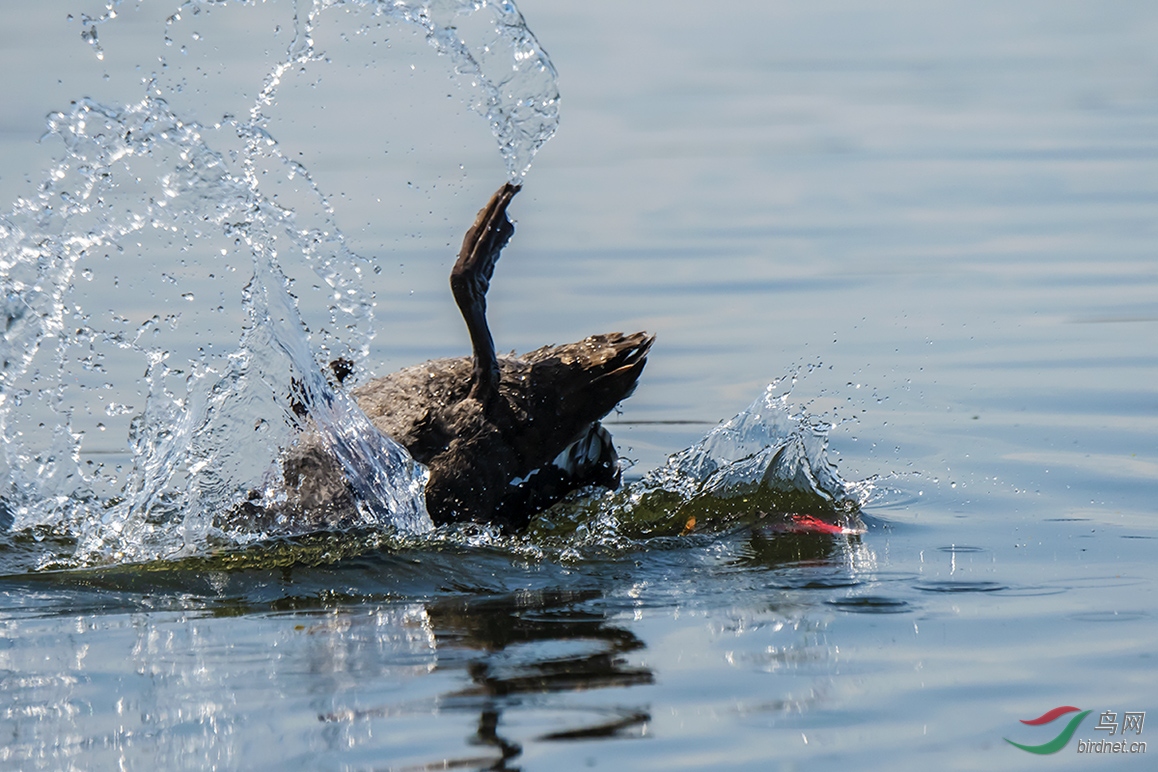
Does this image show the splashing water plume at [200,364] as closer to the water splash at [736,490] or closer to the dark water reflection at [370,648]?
the dark water reflection at [370,648]

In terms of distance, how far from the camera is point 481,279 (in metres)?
5.80

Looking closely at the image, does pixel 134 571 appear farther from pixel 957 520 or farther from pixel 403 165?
pixel 403 165

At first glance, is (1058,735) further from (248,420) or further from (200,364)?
(200,364)

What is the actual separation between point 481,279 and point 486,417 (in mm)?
532

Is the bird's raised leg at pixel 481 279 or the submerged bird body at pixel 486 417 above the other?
the bird's raised leg at pixel 481 279

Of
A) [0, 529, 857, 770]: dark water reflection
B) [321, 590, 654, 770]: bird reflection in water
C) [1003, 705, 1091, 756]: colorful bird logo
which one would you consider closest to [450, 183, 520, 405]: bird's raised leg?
[0, 529, 857, 770]: dark water reflection

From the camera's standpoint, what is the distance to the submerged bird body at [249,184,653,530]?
5535 millimetres

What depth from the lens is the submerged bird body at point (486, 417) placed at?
5535mm

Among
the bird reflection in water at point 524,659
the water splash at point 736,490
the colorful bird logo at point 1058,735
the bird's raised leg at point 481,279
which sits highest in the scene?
the bird's raised leg at point 481,279

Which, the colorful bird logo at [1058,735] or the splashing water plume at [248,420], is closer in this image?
the colorful bird logo at [1058,735]

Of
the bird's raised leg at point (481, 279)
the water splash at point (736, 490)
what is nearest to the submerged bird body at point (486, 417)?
the bird's raised leg at point (481, 279)

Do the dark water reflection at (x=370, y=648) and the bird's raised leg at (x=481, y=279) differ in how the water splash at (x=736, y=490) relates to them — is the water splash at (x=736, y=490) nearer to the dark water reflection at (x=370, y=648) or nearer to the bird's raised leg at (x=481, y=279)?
the dark water reflection at (x=370, y=648)

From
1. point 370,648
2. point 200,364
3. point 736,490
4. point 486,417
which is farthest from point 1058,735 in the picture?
point 200,364

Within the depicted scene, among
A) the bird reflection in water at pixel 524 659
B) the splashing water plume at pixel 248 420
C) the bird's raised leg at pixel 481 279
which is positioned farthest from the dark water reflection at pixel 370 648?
the bird's raised leg at pixel 481 279
